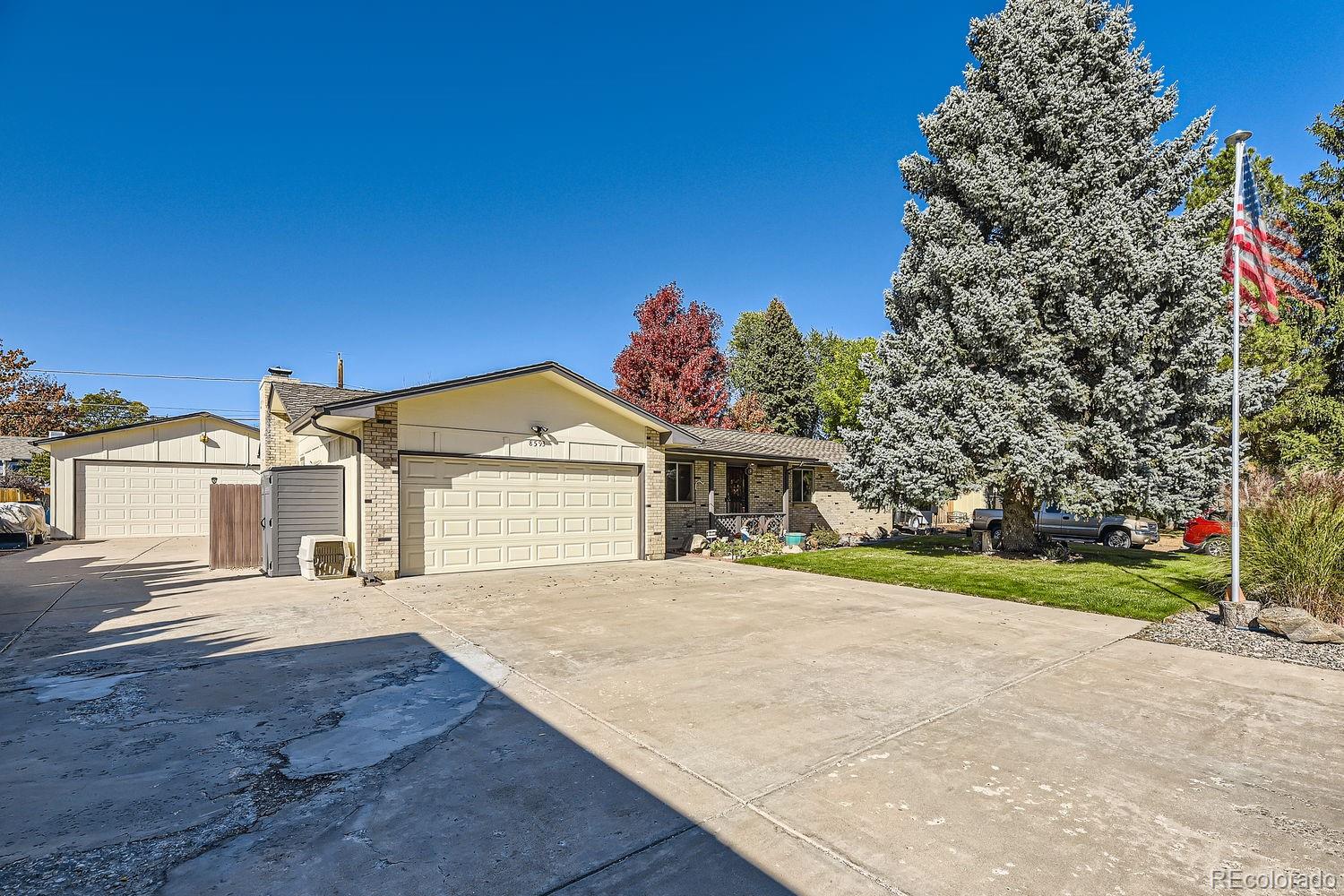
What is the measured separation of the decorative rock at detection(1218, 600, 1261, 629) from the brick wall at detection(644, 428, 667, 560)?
9957mm

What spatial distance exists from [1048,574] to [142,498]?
26182mm

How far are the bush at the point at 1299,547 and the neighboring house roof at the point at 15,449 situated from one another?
3632 cm

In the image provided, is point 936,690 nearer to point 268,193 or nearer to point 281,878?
point 281,878

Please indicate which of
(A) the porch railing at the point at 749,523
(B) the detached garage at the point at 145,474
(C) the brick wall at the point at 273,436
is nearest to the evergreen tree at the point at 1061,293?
(A) the porch railing at the point at 749,523

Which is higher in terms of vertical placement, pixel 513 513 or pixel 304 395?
pixel 304 395

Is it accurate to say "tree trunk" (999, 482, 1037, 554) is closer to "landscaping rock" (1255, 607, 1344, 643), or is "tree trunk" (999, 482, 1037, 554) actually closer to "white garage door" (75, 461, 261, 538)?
"landscaping rock" (1255, 607, 1344, 643)

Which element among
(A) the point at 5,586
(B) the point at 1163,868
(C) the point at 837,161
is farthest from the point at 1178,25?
(A) the point at 5,586

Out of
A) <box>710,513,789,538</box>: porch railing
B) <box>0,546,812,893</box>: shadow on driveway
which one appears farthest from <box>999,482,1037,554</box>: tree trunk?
<box>0,546,812,893</box>: shadow on driveway

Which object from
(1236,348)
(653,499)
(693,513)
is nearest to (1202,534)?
(1236,348)

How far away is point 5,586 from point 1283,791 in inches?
631

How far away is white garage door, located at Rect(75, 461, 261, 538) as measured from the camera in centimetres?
1994

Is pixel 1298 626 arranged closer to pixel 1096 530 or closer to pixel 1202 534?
pixel 1202 534

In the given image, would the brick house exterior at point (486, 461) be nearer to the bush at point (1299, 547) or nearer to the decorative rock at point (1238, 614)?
the decorative rock at point (1238, 614)

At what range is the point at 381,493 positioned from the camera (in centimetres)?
1105
